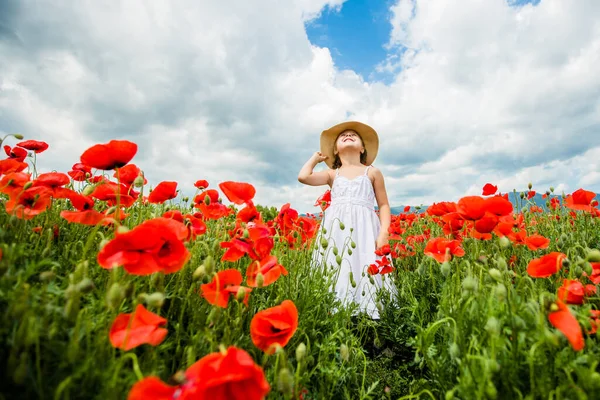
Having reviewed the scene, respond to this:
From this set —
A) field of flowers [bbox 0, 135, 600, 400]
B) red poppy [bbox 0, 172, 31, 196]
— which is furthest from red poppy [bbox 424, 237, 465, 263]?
red poppy [bbox 0, 172, 31, 196]

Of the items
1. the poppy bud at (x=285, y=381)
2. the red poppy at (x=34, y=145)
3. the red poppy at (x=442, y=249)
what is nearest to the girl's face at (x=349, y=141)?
the red poppy at (x=442, y=249)

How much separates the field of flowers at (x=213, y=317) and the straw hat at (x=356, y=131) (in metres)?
2.09

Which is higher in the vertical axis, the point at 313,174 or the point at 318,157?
the point at 318,157

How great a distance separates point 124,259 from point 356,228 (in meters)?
2.96

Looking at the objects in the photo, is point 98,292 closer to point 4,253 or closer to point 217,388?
point 4,253

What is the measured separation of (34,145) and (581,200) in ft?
15.4

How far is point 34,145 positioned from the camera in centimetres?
266

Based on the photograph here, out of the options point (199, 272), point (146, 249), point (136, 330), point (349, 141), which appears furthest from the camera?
point (349, 141)

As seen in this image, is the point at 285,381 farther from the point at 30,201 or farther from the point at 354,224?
the point at 354,224

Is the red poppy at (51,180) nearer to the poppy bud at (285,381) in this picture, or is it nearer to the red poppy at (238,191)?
the red poppy at (238,191)

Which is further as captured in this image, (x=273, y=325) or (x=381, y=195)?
(x=381, y=195)

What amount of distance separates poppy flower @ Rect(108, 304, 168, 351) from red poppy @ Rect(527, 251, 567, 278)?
160 cm

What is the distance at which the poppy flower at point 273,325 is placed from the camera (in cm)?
125

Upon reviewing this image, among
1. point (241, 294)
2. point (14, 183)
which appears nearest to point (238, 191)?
point (241, 294)
